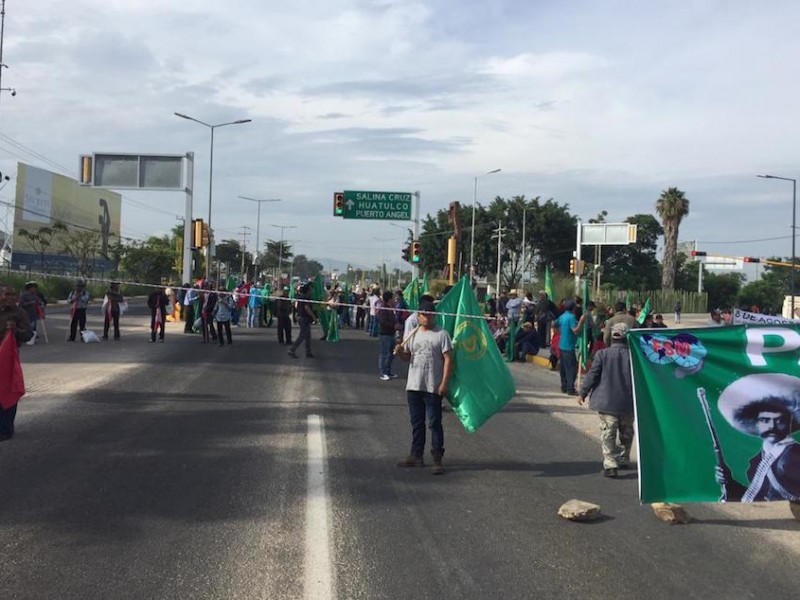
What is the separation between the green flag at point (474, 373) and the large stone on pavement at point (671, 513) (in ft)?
7.21

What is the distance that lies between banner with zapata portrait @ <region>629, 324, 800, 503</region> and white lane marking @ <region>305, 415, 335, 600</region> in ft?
8.22

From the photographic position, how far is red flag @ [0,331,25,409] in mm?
8438

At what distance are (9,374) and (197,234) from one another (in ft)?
72.8

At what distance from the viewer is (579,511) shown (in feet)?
20.1

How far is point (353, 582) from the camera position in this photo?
474cm

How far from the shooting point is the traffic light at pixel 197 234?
1187 inches

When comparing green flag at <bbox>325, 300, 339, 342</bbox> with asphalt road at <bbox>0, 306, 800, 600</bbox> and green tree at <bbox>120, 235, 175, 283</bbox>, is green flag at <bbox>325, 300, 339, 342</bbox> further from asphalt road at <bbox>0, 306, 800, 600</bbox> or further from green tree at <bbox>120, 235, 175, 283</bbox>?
green tree at <bbox>120, 235, 175, 283</bbox>

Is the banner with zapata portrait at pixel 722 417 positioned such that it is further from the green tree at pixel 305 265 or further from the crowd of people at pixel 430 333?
the green tree at pixel 305 265

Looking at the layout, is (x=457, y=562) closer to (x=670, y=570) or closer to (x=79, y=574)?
(x=670, y=570)

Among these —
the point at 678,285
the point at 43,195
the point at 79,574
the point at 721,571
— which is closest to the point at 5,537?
the point at 79,574

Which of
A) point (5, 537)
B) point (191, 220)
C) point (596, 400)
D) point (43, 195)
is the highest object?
point (43, 195)

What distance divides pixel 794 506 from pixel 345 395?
7416mm

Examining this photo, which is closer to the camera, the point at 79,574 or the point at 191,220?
the point at 79,574

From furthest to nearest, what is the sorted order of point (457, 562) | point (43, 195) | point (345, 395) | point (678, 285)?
1. point (678, 285)
2. point (43, 195)
3. point (345, 395)
4. point (457, 562)
